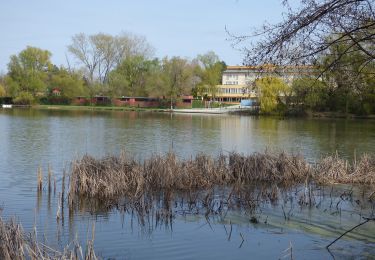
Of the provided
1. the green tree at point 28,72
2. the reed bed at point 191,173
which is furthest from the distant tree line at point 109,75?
the reed bed at point 191,173

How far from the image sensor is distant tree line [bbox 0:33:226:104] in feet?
340

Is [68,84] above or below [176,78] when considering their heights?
below

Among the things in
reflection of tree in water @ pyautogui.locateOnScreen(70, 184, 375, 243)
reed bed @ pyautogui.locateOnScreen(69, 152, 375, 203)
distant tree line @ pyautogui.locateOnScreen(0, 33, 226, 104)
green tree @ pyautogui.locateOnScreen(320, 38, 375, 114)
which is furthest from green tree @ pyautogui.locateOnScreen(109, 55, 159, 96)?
green tree @ pyautogui.locateOnScreen(320, 38, 375, 114)

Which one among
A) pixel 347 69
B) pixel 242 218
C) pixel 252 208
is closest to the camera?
pixel 347 69

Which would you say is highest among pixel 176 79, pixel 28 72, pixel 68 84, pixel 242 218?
pixel 28 72

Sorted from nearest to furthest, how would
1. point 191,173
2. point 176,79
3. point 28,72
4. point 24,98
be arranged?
point 191,173 < point 24,98 < point 28,72 < point 176,79

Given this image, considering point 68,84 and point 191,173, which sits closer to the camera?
point 191,173

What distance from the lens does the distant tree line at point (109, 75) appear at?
10356 centimetres

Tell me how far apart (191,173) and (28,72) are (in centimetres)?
9476

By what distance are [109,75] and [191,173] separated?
96987 mm

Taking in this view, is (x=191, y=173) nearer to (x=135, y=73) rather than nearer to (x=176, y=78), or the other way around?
(x=176, y=78)

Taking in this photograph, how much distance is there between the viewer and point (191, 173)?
52.5ft

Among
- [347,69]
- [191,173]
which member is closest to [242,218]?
[191,173]

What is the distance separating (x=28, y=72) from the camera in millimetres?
102375
